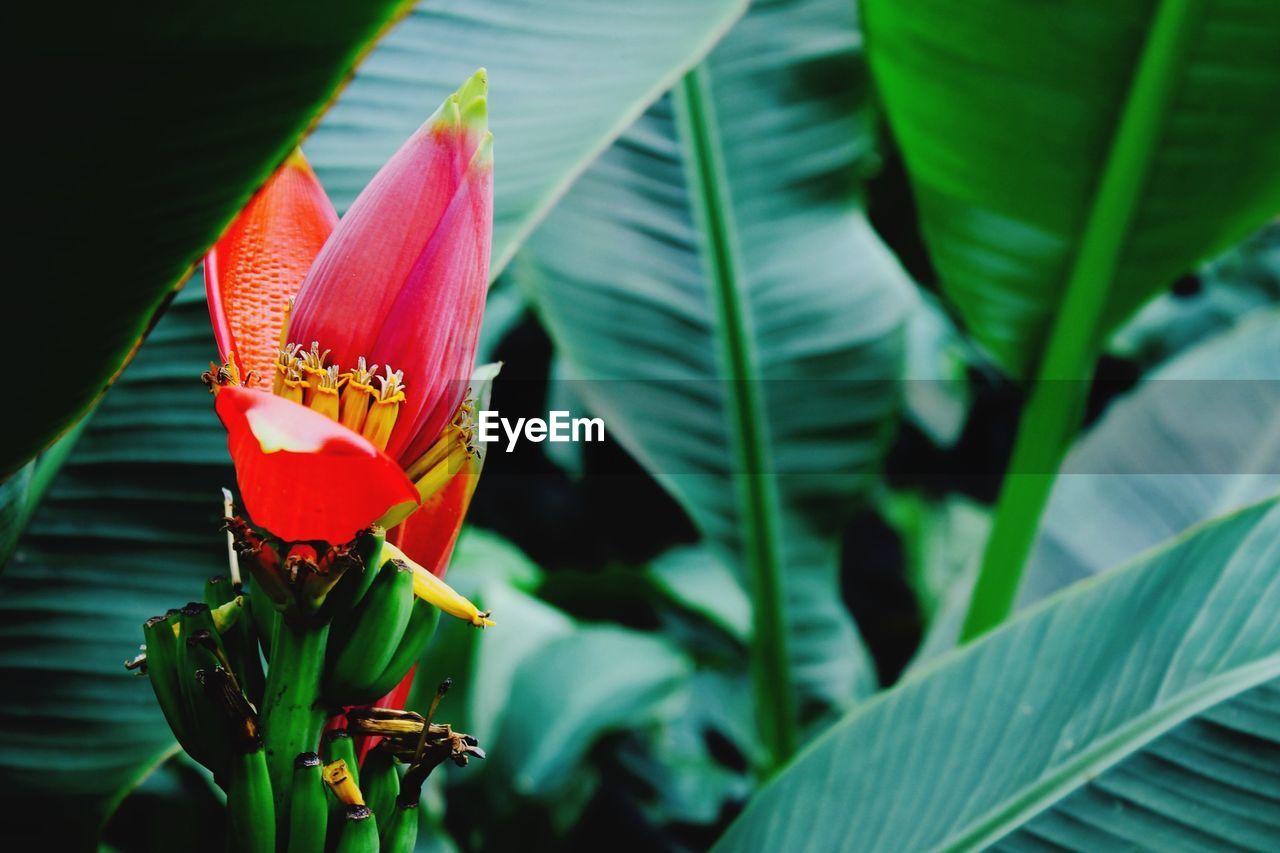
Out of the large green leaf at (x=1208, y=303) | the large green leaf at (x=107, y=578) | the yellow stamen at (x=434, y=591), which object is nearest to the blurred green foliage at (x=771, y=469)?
the large green leaf at (x=107, y=578)

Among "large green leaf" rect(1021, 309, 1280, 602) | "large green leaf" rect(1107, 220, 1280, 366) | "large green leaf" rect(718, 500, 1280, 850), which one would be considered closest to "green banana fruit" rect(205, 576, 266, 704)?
"large green leaf" rect(718, 500, 1280, 850)

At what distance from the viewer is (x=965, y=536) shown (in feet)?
5.60

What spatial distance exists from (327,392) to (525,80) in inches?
13.6

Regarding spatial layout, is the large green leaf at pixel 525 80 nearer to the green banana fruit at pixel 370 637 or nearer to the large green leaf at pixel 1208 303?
the green banana fruit at pixel 370 637

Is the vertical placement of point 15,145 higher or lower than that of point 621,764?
higher

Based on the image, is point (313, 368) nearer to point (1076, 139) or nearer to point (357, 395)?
point (357, 395)

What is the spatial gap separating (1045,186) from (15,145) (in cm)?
58

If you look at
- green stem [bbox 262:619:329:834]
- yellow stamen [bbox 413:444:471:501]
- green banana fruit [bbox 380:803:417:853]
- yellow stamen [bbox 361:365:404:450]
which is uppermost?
yellow stamen [bbox 361:365:404:450]

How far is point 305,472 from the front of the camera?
24 cm

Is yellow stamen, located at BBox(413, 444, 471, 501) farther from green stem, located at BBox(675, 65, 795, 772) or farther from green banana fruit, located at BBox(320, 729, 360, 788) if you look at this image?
green stem, located at BBox(675, 65, 795, 772)

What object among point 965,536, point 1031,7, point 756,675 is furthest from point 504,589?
point 965,536

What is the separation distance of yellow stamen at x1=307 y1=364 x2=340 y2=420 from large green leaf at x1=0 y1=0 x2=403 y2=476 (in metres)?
0.05

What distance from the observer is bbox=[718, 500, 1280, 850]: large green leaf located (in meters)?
0.46

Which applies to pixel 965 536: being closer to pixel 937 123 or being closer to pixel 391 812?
pixel 937 123
